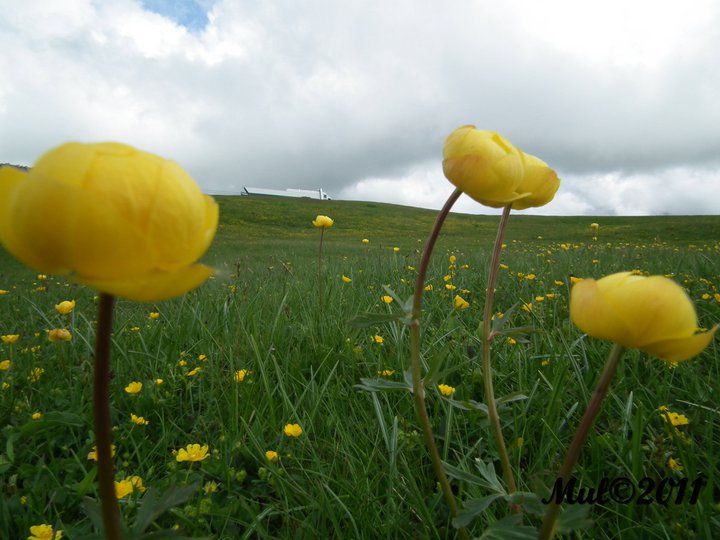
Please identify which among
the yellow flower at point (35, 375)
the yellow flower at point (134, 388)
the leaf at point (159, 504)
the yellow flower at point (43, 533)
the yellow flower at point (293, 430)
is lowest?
the yellow flower at point (43, 533)

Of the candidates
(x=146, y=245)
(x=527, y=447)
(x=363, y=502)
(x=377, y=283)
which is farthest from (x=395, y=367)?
(x=377, y=283)

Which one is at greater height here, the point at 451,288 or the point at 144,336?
the point at 451,288

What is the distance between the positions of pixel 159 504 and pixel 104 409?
0.16 meters

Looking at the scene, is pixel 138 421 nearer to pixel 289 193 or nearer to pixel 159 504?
pixel 159 504

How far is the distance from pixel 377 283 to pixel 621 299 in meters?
2.77

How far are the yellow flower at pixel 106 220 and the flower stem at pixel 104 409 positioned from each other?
28mm

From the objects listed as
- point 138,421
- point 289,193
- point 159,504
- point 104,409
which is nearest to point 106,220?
point 104,409

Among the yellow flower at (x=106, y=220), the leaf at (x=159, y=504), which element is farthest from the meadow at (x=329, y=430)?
the yellow flower at (x=106, y=220)

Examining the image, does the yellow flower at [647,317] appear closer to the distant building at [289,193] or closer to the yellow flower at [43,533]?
the yellow flower at [43,533]

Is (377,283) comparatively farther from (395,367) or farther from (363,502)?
(363,502)

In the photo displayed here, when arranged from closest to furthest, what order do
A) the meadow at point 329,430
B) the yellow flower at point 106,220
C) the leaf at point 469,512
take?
the yellow flower at point 106,220, the leaf at point 469,512, the meadow at point 329,430

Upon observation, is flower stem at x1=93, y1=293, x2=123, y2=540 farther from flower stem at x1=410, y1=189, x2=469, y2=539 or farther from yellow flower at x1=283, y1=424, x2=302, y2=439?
yellow flower at x1=283, y1=424, x2=302, y2=439

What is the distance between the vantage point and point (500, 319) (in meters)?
1.01

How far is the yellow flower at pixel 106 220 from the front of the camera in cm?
45
